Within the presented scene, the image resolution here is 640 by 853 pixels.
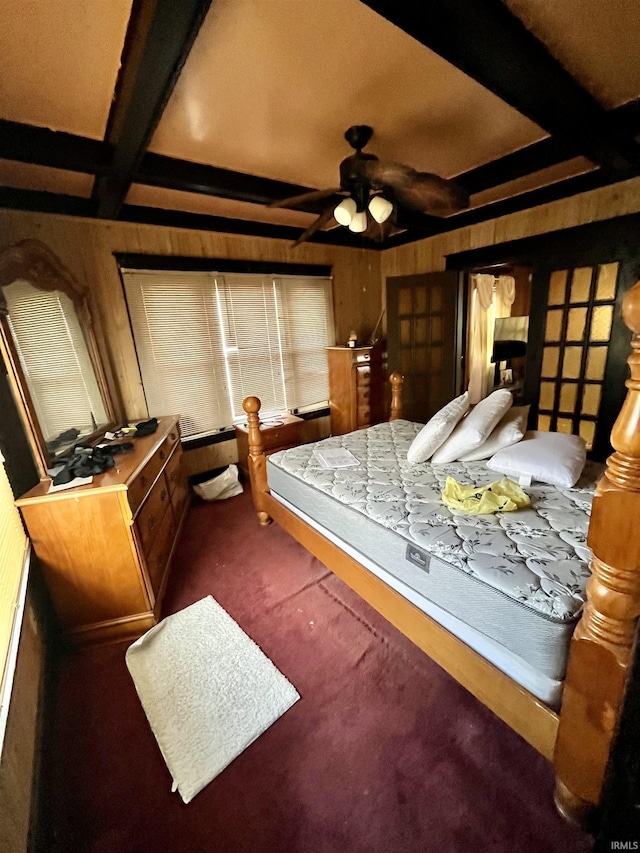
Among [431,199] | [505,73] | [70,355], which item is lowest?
[70,355]

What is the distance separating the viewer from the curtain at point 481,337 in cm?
444

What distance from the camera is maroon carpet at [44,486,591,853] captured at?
39.4 inches

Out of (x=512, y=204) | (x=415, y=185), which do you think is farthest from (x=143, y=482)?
(x=512, y=204)

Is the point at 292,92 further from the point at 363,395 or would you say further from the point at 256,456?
the point at 363,395

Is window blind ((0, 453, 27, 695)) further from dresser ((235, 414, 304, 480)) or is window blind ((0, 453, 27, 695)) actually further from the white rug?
dresser ((235, 414, 304, 480))

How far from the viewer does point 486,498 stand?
1442 millimetres

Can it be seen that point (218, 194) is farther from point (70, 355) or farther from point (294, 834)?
point (294, 834)

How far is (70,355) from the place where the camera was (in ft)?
7.14

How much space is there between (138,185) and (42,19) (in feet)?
4.28

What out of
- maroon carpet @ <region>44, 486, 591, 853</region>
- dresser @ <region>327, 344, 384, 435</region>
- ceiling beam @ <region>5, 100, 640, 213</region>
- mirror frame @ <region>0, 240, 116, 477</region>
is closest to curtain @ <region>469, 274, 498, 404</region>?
dresser @ <region>327, 344, 384, 435</region>

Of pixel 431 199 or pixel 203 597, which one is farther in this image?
pixel 203 597

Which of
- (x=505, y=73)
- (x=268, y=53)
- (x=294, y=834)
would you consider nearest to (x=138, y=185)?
(x=268, y=53)

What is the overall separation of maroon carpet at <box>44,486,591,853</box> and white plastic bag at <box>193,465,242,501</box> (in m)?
1.48

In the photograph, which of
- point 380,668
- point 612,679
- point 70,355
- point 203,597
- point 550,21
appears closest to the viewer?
point 612,679
